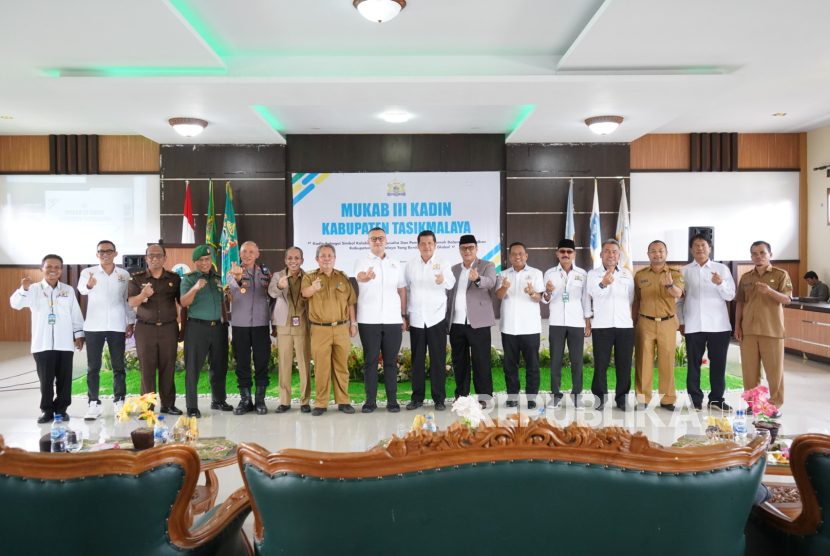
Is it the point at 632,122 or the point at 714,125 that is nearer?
the point at 632,122

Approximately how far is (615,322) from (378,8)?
3.42 meters

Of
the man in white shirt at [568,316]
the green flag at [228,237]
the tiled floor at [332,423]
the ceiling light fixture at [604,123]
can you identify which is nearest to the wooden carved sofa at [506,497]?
the tiled floor at [332,423]

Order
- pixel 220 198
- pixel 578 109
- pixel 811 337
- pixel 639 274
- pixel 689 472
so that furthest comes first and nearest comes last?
1. pixel 220 198
2. pixel 811 337
3. pixel 578 109
4. pixel 639 274
5. pixel 689 472

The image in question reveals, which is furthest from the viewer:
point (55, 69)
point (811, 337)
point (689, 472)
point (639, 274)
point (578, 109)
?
point (811, 337)

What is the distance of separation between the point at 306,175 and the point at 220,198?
1.42 m

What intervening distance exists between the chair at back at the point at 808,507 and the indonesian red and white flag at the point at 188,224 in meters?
8.73

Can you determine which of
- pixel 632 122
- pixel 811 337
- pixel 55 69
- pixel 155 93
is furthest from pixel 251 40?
pixel 811 337

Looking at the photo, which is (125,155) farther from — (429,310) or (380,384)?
(429,310)

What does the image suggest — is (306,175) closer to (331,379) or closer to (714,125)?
(331,379)

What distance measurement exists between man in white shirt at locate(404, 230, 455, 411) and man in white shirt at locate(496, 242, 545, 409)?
0.59m

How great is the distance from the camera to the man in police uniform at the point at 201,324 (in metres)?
5.09

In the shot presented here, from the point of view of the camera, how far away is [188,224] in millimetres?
8914

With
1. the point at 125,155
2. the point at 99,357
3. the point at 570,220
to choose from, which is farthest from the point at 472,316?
the point at 125,155

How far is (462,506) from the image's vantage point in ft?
4.52
